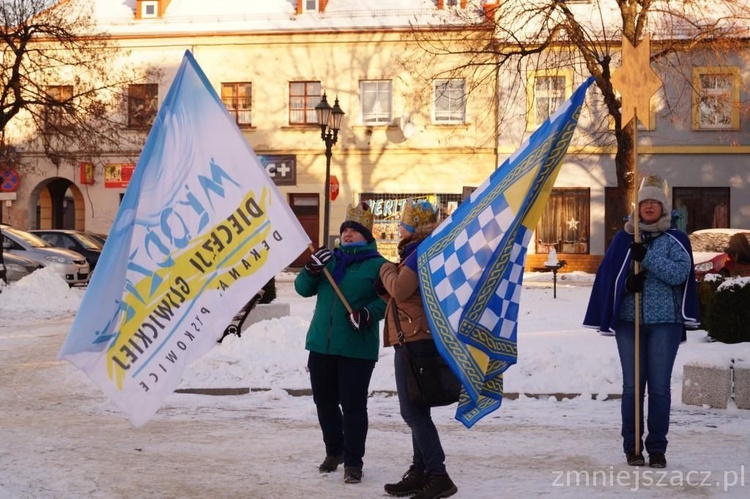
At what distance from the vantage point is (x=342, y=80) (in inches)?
1275

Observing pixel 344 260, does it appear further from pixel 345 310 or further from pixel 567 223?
pixel 567 223

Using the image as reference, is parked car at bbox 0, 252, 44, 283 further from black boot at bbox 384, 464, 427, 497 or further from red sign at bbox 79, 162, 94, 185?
black boot at bbox 384, 464, 427, 497

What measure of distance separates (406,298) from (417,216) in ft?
1.85

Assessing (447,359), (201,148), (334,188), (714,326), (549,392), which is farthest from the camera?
(334,188)

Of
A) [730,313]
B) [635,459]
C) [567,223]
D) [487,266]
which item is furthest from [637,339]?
[567,223]

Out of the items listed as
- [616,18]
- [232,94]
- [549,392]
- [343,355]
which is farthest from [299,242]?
[232,94]

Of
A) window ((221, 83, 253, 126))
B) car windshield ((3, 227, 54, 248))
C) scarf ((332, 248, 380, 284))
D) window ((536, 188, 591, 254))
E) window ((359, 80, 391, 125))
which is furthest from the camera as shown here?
window ((221, 83, 253, 126))

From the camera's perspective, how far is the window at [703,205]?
30281 mm

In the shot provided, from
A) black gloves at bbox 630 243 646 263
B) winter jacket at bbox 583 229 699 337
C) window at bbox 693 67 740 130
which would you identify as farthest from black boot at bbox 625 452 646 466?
window at bbox 693 67 740 130

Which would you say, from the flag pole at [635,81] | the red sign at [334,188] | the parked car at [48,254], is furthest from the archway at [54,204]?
the flag pole at [635,81]

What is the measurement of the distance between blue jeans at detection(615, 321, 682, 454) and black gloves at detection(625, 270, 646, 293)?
30 centimetres

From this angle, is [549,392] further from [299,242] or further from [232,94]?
[232,94]

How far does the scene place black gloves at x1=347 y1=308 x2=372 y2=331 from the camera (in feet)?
19.0

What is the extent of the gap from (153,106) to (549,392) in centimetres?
2747
